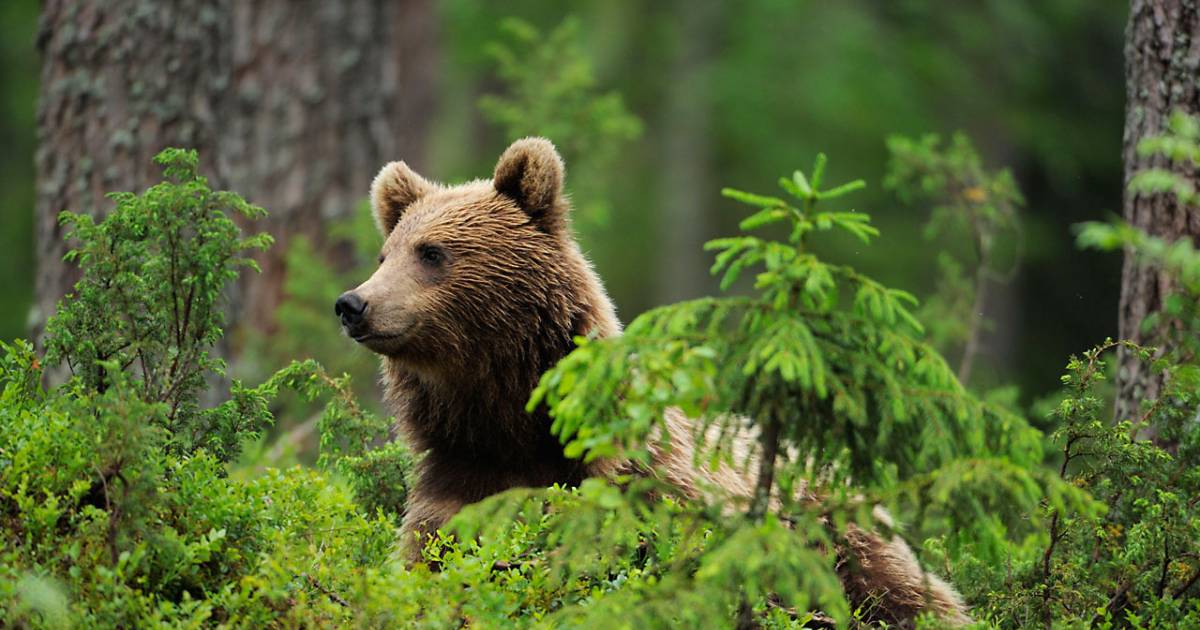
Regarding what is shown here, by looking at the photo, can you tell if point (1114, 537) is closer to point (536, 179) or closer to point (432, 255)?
point (536, 179)

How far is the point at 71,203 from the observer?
23.5 feet

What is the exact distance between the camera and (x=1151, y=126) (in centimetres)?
592

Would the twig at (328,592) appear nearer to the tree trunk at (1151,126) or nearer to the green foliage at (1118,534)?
the green foliage at (1118,534)

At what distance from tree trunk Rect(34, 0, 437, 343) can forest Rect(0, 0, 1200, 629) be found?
0.03 m

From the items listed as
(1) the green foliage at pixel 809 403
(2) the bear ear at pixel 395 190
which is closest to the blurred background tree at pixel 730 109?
(2) the bear ear at pixel 395 190

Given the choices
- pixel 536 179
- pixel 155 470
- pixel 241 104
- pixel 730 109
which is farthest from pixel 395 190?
pixel 730 109

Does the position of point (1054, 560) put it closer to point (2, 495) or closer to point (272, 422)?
point (272, 422)

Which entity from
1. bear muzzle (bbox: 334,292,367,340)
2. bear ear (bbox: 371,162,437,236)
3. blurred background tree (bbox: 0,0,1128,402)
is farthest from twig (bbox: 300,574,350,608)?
blurred background tree (bbox: 0,0,1128,402)

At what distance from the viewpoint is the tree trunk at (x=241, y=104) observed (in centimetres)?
716

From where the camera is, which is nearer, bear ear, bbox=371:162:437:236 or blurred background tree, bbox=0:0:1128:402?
bear ear, bbox=371:162:437:236

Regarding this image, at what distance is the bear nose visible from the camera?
213 inches

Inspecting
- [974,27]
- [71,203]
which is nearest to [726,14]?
[974,27]

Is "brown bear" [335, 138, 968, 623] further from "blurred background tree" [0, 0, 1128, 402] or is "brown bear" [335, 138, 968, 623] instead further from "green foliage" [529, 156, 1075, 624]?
"blurred background tree" [0, 0, 1128, 402]

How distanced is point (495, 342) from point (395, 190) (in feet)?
Answer: 3.58
